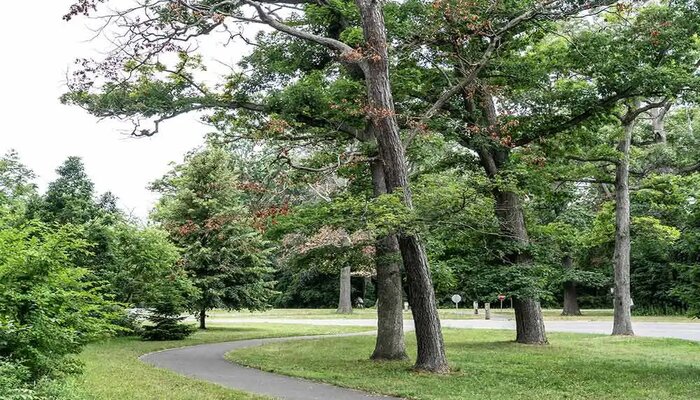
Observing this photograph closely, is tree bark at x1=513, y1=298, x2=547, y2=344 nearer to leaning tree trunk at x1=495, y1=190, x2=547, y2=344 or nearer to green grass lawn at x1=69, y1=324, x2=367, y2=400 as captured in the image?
leaning tree trunk at x1=495, y1=190, x2=547, y2=344

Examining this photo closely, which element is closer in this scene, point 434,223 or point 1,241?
point 1,241

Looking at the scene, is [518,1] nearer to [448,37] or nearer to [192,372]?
[448,37]

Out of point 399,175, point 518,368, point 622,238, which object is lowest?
point 518,368

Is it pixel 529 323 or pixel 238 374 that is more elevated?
pixel 529 323

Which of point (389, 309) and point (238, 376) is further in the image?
point (389, 309)

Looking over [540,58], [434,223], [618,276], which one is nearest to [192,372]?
[434,223]

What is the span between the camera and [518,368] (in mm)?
11773

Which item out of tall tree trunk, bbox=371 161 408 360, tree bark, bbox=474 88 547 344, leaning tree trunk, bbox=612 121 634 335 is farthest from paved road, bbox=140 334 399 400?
leaning tree trunk, bbox=612 121 634 335

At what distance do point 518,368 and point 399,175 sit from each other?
4.38m

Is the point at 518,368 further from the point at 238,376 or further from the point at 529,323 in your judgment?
the point at 529,323

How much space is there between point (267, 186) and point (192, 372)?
393 centimetres

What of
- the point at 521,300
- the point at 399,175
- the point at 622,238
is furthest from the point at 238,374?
the point at 622,238

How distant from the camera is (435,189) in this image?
12.0 meters

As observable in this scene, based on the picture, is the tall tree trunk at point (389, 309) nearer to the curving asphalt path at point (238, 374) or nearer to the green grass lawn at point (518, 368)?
the green grass lawn at point (518, 368)
